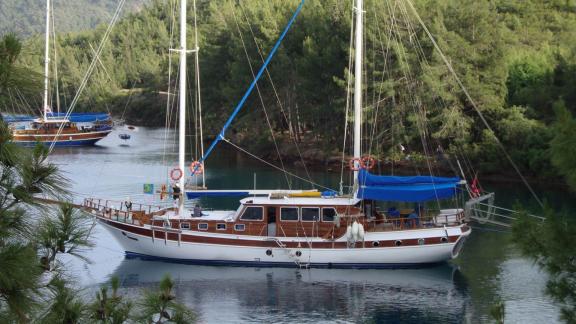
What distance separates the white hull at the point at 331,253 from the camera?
30734 mm

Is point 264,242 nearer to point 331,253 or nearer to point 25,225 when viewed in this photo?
point 331,253

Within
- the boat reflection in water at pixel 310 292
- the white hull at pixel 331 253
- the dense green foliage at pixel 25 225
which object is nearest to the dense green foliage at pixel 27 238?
the dense green foliage at pixel 25 225

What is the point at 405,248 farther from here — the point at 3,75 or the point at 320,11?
the point at 320,11

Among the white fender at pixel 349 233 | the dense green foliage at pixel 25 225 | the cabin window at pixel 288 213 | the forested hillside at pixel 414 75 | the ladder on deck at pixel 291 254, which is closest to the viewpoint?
the dense green foliage at pixel 25 225

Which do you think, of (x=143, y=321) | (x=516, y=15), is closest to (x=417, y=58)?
(x=516, y=15)

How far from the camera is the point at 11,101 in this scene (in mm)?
7023

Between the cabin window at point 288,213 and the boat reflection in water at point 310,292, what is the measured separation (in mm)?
1832

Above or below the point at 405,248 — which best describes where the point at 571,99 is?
above

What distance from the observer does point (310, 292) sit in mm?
28156

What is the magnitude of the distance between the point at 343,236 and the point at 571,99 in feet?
70.8

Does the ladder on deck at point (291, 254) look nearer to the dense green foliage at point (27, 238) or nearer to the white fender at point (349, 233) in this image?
the white fender at point (349, 233)

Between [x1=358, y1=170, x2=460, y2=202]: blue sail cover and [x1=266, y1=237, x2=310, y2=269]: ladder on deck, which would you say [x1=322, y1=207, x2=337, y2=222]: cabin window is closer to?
[x1=358, y1=170, x2=460, y2=202]: blue sail cover

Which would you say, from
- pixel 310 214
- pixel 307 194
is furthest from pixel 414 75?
pixel 310 214

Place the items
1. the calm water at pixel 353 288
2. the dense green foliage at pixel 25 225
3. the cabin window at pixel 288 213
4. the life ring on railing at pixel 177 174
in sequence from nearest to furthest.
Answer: the dense green foliage at pixel 25 225
the calm water at pixel 353 288
the cabin window at pixel 288 213
the life ring on railing at pixel 177 174
